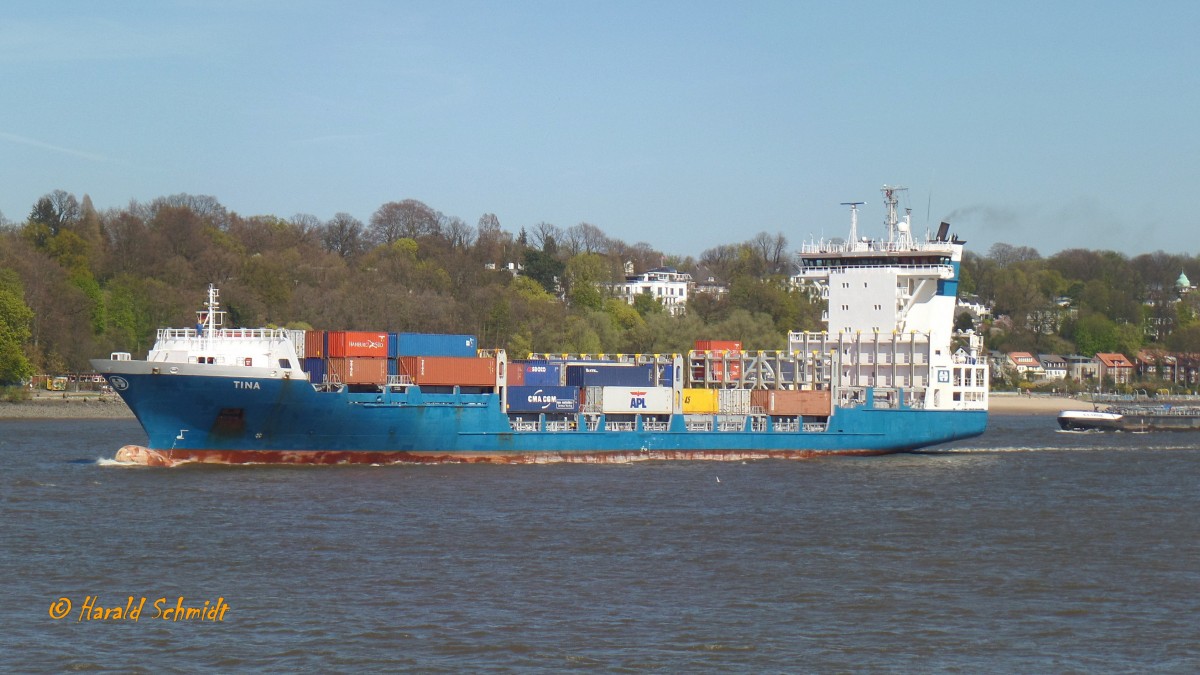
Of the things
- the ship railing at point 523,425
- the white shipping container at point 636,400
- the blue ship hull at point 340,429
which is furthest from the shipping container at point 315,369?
the white shipping container at point 636,400

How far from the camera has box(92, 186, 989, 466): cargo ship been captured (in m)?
43.0

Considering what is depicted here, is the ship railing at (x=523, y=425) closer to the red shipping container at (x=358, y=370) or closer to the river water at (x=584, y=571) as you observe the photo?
the river water at (x=584, y=571)

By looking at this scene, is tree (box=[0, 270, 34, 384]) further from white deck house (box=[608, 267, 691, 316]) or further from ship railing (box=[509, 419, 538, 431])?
white deck house (box=[608, 267, 691, 316])

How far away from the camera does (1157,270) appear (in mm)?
174375

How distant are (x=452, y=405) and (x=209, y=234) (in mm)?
77291

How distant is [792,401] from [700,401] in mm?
3943

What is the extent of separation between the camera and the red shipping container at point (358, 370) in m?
44.3

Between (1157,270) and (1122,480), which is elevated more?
(1157,270)

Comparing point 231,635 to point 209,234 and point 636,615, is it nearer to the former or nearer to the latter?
point 636,615

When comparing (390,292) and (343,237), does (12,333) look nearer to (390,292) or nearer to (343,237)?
(390,292)

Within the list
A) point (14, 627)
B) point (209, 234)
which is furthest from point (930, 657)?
point (209, 234)

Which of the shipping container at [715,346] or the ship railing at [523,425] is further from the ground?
the shipping container at [715,346]

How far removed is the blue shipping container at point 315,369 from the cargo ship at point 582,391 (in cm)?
6

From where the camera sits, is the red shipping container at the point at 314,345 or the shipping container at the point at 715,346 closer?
the red shipping container at the point at 314,345
